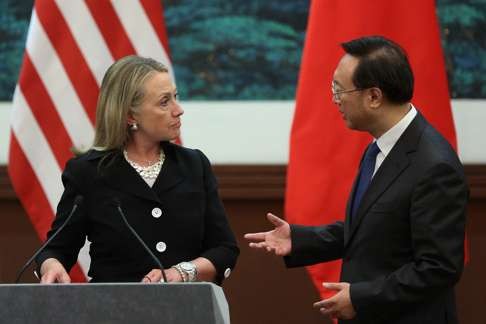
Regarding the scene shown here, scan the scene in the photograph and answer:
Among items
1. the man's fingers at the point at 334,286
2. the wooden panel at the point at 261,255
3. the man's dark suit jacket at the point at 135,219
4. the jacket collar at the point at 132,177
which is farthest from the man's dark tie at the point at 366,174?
the wooden panel at the point at 261,255

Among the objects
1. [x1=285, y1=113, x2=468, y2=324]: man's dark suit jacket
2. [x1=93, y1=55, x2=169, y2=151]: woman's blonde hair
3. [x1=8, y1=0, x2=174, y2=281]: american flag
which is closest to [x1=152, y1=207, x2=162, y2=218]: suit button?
[x1=93, y1=55, x2=169, y2=151]: woman's blonde hair

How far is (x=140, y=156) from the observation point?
2887 millimetres

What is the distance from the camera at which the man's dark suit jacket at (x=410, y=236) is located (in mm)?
2480

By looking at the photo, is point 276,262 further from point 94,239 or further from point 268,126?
point 94,239

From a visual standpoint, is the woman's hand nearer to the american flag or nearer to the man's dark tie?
the man's dark tie

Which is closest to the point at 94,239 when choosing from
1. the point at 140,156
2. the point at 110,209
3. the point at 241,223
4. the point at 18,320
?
the point at 110,209

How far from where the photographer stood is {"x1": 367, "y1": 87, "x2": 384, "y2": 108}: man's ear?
8.67ft

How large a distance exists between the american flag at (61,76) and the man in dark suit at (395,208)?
1.26 m

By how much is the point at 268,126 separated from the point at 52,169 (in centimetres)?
106

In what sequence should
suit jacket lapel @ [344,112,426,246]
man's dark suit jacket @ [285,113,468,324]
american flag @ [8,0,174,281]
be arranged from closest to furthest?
man's dark suit jacket @ [285,113,468,324] → suit jacket lapel @ [344,112,426,246] → american flag @ [8,0,174,281]

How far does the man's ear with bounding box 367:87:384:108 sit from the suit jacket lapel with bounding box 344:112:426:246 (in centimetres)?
11

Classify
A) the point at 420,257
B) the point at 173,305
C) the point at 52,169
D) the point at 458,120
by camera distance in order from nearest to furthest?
1. the point at 173,305
2. the point at 420,257
3. the point at 52,169
4. the point at 458,120

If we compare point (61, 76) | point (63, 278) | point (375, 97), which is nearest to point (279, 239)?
point (375, 97)

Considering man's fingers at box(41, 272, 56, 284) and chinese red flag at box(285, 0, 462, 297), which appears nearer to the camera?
man's fingers at box(41, 272, 56, 284)
